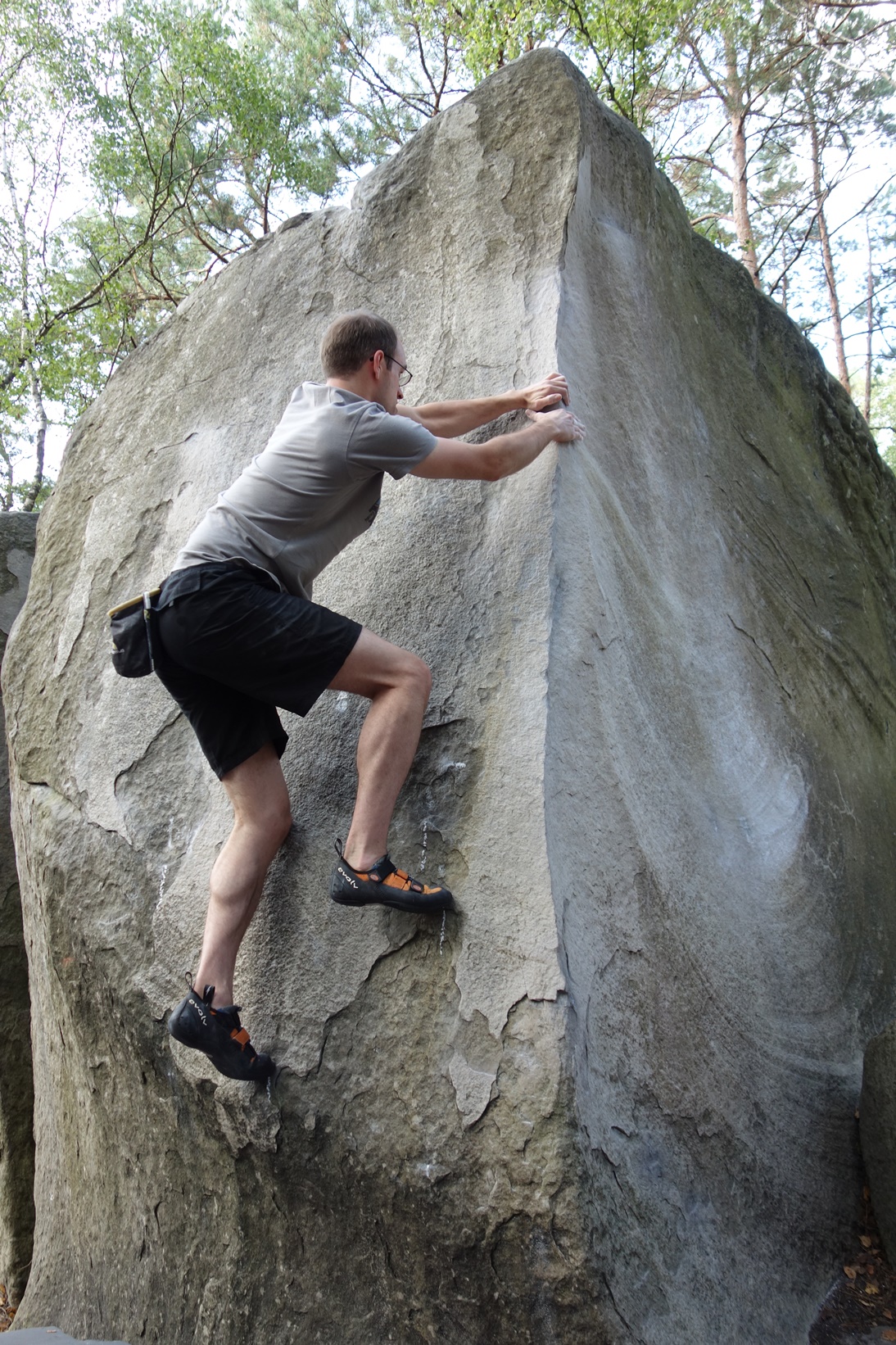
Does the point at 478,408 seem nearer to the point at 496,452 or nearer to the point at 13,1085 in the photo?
the point at 496,452

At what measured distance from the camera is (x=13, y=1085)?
398cm

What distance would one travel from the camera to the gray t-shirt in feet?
7.34

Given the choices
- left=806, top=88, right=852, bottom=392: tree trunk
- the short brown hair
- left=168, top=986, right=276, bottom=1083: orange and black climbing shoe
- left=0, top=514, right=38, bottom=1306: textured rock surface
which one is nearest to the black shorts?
the short brown hair

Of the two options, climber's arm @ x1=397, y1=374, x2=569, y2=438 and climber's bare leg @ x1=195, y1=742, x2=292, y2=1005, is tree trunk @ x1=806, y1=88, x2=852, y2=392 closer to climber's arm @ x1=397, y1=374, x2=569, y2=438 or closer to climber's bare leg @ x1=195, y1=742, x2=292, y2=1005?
climber's arm @ x1=397, y1=374, x2=569, y2=438

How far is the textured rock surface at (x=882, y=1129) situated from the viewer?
7.61ft

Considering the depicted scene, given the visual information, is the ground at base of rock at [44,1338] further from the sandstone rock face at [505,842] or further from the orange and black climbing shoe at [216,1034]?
the orange and black climbing shoe at [216,1034]

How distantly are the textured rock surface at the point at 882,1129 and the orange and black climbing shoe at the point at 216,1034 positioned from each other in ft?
4.72

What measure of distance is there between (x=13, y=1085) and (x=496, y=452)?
10.6ft

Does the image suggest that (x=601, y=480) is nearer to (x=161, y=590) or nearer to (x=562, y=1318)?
(x=161, y=590)

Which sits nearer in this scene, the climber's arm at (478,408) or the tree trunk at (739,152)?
the climber's arm at (478,408)

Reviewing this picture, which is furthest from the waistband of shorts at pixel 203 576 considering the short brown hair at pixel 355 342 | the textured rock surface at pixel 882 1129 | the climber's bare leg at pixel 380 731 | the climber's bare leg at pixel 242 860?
the textured rock surface at pixel 882 1129

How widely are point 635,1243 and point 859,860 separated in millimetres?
1622

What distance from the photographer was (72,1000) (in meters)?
2.90

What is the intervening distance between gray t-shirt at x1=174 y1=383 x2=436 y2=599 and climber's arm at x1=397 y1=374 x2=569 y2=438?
0.32 metres
